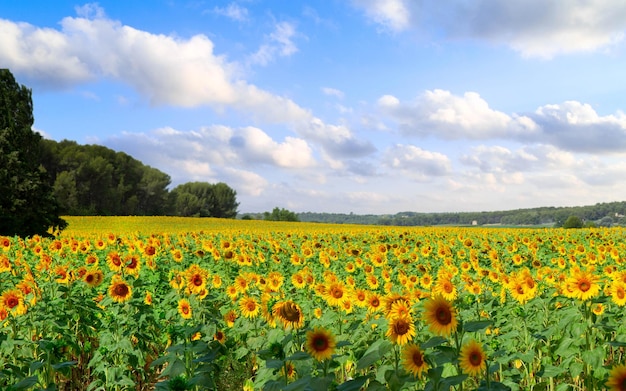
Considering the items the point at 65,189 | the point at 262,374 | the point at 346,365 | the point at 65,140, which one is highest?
the point at 65,140

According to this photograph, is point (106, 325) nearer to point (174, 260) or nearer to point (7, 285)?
point (7, 285)

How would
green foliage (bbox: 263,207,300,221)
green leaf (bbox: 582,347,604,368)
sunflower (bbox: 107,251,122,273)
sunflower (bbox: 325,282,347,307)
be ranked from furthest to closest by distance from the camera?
green foliage (bbox: 263,207,300,221)
sunflower (bbox: 107,251,122,273)
sunflower (bbox: 325,282,347,307)
green leaf (bbox: 582,347,604,368)

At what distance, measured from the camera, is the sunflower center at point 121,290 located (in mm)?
6188

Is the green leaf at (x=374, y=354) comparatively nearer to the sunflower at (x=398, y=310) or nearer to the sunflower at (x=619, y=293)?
the sunflower at (x=398, y=310)

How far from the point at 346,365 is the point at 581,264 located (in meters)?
7.82

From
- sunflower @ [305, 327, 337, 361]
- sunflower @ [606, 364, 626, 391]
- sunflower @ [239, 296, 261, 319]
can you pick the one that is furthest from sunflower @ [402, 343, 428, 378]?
sunflower @ [239, 296, 261, 319]

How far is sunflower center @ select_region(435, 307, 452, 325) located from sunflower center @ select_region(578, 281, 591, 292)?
2469mm

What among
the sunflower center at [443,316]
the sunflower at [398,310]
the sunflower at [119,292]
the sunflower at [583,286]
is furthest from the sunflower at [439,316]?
the sunflower at [119,292]

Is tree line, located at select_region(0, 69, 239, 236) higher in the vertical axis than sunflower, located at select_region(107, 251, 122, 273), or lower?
higher

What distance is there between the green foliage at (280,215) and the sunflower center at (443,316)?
86086 mm

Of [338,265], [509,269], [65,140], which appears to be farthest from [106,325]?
[65,140]

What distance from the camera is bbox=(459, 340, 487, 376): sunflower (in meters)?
3.35

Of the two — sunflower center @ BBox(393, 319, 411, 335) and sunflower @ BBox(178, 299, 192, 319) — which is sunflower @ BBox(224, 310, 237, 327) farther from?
sunflower center @ BBox(393, 319, 411, 335)

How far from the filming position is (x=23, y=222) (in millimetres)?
26984
